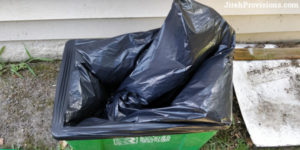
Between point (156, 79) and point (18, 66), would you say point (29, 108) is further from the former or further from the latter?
point (156, 79)

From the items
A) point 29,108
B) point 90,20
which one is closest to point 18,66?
point 29,108

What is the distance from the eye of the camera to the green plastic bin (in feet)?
3.78

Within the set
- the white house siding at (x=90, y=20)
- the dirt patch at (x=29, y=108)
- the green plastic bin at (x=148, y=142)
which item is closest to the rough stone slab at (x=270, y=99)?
the white house siding at (x=90, y=20)

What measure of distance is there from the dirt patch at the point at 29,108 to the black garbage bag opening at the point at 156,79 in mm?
661

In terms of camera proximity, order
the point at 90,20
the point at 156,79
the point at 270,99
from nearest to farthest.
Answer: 1. the point at 156,79
2. the point at 90,20
3. the point at 270,99

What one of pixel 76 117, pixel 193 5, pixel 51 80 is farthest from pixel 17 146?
pixel 193 5

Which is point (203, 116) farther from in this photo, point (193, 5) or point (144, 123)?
point (193, 5)

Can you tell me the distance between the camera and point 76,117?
1.14 meters

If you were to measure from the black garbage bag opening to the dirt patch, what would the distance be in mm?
661

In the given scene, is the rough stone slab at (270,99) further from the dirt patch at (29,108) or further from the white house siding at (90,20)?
the dirt patch at (29,108)

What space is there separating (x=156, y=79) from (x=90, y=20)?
0.91 m

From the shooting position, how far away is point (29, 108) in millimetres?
1788

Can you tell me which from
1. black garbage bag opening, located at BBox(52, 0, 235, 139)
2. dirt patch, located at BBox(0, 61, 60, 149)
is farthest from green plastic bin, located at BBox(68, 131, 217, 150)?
dirt patch, located at BBox(0, 61, 60, 149)

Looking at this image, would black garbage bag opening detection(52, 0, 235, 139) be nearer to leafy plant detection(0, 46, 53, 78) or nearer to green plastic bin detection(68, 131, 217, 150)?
green plastic bin detection(68, 131, 217, 150)
